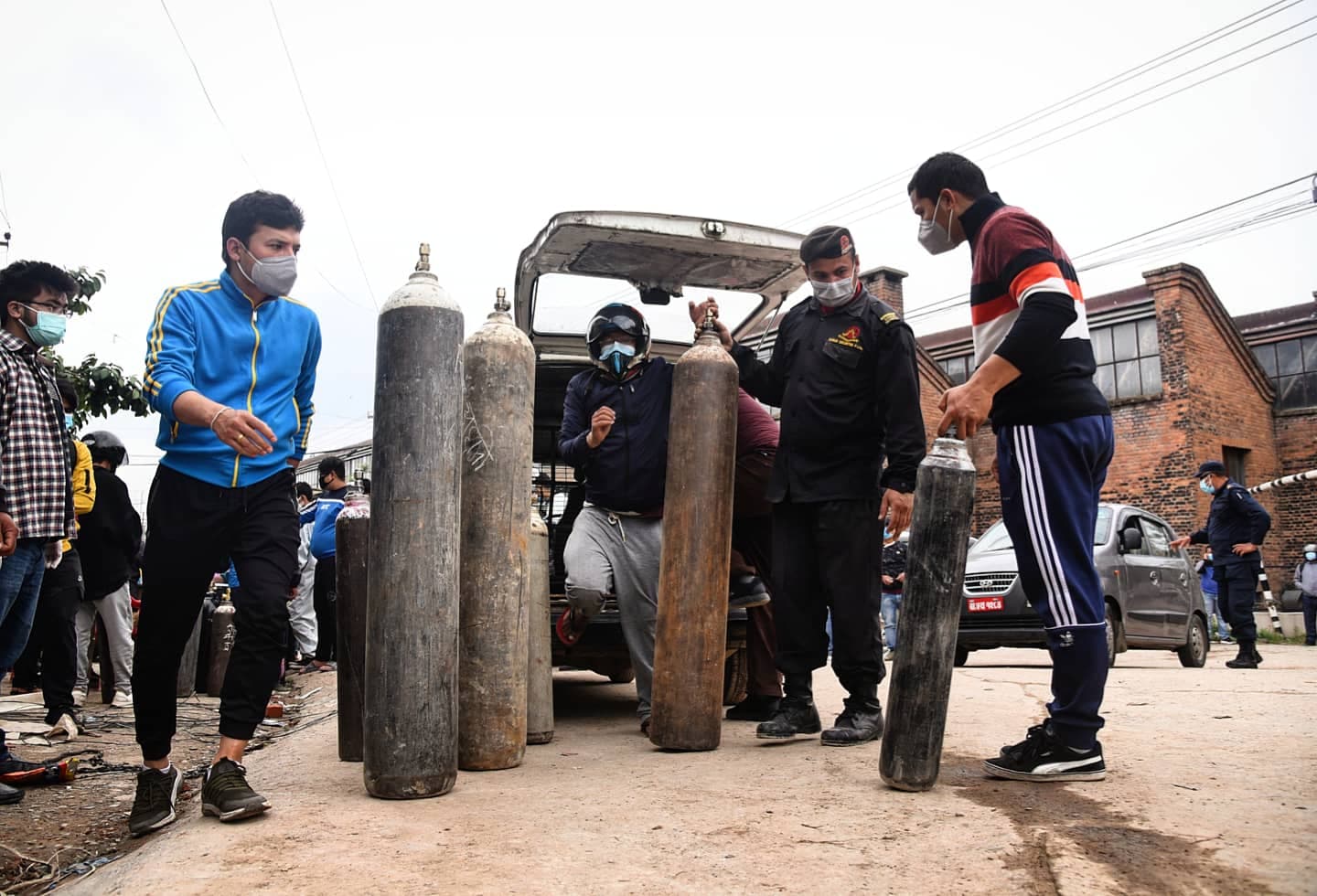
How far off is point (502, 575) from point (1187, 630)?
10089mm

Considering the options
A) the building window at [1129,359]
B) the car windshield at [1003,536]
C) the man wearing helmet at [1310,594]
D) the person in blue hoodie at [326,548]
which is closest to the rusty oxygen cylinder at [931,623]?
the person in blue hoodie at [326,548]

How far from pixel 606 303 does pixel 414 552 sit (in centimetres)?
283

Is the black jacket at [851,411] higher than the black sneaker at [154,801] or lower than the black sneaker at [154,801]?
higher

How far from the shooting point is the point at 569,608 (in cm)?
488

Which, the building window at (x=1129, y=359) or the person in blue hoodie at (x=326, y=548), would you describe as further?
the building window at (x=1129, y=359)

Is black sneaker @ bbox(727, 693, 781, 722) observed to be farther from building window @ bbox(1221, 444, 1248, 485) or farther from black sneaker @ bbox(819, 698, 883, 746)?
building window @ bbox(1221, 444, 1248, 485)

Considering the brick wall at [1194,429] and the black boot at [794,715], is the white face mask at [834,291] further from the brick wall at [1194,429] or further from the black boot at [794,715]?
the brick wall at [1194,429]

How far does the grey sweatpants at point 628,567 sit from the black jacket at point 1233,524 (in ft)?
28.1

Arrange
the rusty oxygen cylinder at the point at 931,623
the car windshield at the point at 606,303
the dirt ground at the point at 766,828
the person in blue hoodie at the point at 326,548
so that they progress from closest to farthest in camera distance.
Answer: the dirt ground at the point at 766,828
the rusty oxygen cylinder at the point at 931,623
the car windshield at the point at 606,303
the person in blue hoodie at the point at 326,548

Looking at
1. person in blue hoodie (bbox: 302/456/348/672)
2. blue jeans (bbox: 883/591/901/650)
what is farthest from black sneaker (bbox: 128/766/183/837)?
blue jeans (bbox: 883/591/901/650)

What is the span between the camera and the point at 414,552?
328 cm

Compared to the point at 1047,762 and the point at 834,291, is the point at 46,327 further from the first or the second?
the point at 1047,762

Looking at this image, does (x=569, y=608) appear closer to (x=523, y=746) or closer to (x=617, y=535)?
(x=617, y=535)

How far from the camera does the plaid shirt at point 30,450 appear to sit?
14.3ft
